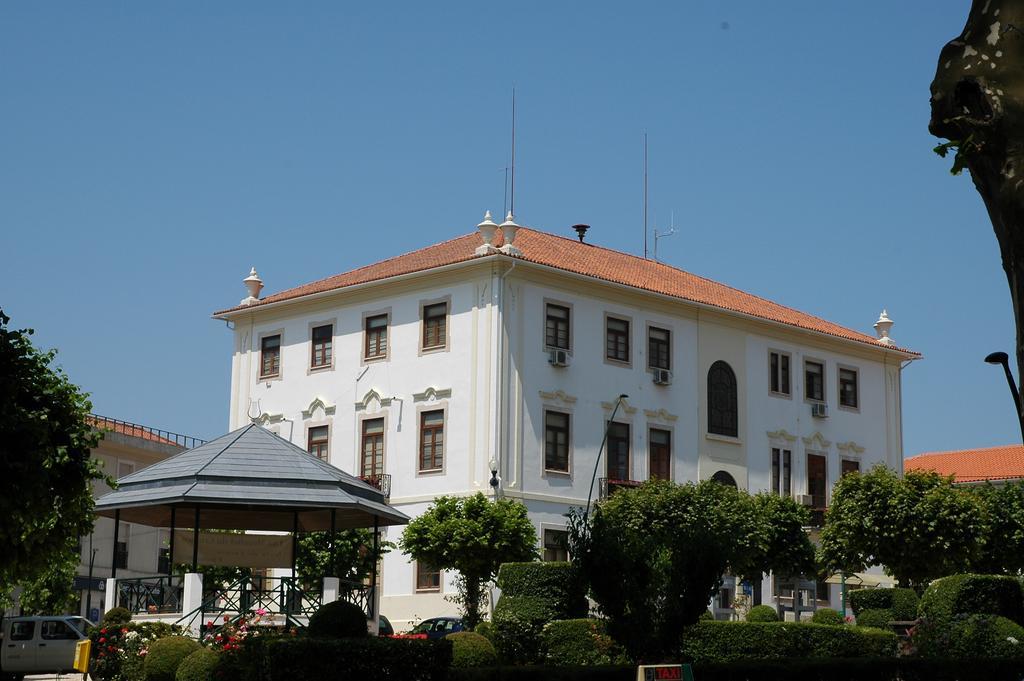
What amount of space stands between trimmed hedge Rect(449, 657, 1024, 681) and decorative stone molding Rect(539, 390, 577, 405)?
22.4m

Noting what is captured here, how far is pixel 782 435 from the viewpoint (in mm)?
53344

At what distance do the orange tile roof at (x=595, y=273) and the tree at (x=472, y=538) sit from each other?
344 inches

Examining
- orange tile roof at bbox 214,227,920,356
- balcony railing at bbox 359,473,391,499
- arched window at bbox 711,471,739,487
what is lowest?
balcony railing at bbox 359,473,391,499

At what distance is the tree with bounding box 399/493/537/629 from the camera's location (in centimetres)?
4025

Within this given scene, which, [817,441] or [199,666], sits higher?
[817,441]

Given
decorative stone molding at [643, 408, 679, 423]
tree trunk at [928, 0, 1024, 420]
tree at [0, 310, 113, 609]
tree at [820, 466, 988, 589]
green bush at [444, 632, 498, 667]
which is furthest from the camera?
decorative stone molding at [643, 408, 679, 423]

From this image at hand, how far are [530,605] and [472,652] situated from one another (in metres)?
6.18

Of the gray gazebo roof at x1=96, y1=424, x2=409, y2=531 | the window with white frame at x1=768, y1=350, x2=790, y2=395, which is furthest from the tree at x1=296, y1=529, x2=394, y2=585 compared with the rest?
the window with white frame at x1=768, y1=350, x2=790, y2=395

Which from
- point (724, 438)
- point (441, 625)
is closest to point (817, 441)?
point (724, 438)

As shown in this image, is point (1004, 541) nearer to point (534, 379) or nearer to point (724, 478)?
point (724, 478)

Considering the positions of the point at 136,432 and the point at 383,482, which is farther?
the point at 136,432

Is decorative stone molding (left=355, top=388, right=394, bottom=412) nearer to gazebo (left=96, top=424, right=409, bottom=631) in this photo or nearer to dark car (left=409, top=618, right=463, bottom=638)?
dark car (left=409, top=618, right=463, bottom=638)

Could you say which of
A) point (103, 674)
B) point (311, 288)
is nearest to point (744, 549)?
point (311, 288)

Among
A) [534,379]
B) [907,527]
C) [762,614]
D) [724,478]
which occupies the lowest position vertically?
[762,614]
